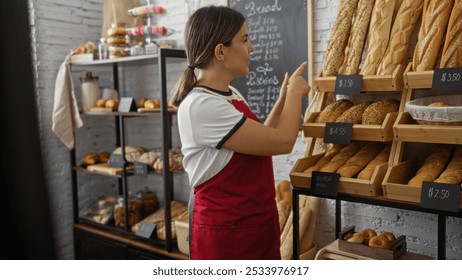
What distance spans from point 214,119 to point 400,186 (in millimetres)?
631

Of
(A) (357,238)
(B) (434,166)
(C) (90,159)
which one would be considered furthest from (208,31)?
(C) (90,159)

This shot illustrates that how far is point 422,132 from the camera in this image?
143cm

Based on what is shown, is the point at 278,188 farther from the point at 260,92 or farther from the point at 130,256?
the point at 130,256

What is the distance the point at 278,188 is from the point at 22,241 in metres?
1.24

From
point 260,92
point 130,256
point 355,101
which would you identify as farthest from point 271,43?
point 130,256

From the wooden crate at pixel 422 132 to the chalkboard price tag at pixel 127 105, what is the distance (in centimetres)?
167

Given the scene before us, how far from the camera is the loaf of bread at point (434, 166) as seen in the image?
143 centimetres

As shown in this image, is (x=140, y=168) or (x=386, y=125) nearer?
(x=386, y=125)

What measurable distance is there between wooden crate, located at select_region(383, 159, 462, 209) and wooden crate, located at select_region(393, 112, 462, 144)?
11 centimetres

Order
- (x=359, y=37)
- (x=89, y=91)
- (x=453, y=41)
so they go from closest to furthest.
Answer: (x=453, y=41) < (x=359, y=37) < (x=89, y=91)

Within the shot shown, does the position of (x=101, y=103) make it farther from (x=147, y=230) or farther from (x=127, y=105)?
(x=147, y=230)

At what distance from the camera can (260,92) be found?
8.23 feet

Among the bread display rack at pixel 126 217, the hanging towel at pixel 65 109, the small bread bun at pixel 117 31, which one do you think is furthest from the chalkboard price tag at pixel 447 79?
the hanging towel at pixel 65 109

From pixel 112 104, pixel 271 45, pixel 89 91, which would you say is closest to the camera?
pixel 271 45
